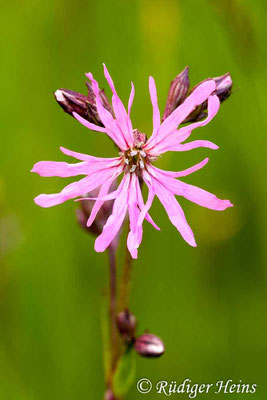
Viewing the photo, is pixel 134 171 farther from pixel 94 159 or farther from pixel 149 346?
pixel 149 346

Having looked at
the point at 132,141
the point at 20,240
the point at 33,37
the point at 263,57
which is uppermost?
the point at 33,37

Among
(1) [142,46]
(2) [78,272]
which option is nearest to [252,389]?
(2) [78,272]

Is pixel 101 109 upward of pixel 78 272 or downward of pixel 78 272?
upward

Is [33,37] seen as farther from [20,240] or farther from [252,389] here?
[252,389]

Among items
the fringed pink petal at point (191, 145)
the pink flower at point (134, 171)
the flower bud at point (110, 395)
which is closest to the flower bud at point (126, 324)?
the flower bud at point (110, 395)

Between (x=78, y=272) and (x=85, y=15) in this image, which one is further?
(x=85, y=15)

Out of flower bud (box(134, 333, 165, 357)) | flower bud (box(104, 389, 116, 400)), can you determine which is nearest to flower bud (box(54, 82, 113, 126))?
flower bud (box(134, 333, 165, 357))
